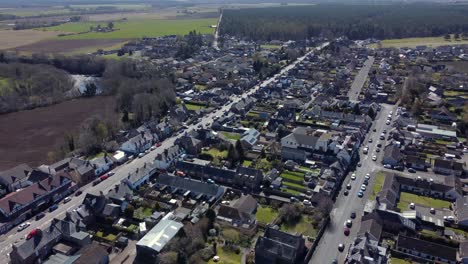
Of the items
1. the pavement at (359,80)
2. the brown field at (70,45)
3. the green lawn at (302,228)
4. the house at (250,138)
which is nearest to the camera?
the green lawn at (302,228)

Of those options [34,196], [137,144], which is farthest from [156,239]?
[137,144]

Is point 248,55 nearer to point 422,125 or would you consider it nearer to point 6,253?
point 422,125

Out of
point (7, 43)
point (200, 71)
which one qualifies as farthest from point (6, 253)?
point (7, 43)

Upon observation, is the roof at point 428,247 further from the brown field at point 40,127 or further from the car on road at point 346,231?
the brown field at point 40,127

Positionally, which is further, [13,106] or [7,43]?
[7,43]

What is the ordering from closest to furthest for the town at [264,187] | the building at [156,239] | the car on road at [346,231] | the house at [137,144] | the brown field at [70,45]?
the building at [156,239] → the town at [264,187] → the car on road at [346,231] → the house at [137,144] → the brown field at [70,45]

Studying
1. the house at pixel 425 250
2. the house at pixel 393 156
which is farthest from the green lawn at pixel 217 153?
the house at pixel 425 250
